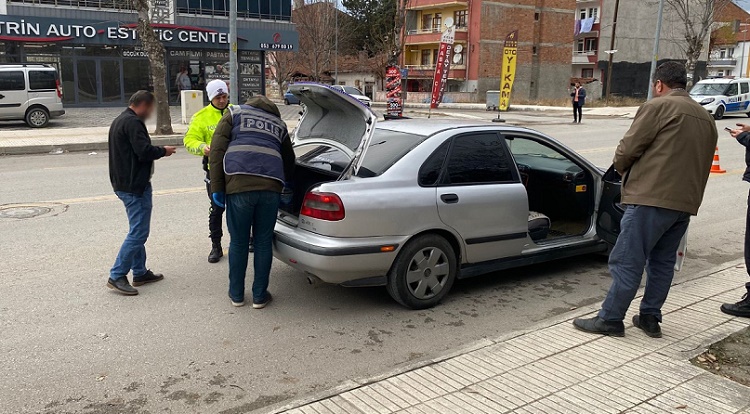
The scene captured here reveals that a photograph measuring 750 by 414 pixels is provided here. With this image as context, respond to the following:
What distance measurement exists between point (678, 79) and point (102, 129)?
62.1 ft

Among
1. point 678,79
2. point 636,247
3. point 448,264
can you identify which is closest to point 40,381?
point 448,264

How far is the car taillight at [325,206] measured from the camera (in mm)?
4438

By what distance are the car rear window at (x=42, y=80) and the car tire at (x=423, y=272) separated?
1839 centimetres

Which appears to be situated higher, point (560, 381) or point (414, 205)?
point (414, 205)

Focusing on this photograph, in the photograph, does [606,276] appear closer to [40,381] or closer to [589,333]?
[589,333]

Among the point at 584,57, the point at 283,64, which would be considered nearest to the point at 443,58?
the point at 283,64

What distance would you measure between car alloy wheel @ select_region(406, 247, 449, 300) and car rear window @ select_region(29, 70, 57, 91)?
18455mm

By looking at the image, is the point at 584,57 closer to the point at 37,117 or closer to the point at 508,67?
the point at 508,67

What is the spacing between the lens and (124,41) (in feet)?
96.4

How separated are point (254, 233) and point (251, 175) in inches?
20.6

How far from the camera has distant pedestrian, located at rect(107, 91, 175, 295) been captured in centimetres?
488

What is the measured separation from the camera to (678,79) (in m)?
4.01

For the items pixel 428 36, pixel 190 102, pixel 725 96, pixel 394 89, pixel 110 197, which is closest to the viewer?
pixel 110 197

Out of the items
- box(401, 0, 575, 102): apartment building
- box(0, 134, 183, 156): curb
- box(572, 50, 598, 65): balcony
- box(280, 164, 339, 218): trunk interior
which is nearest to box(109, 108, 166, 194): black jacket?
box(280, 164, 339, 218): trunk interior
